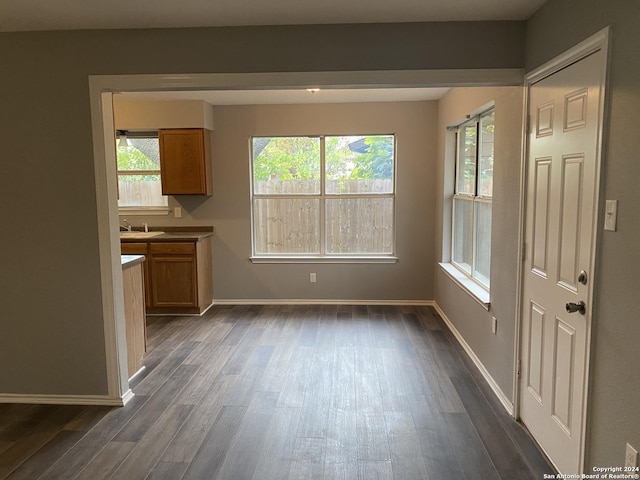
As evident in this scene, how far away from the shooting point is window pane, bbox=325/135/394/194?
531 centimetres

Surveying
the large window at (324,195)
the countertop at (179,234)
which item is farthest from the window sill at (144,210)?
the large window at (324,195)

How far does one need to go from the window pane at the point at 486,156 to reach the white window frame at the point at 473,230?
0.03 metres

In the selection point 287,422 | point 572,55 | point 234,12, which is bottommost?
point 287,422

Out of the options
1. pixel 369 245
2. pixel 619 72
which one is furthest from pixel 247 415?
pixel 369 245

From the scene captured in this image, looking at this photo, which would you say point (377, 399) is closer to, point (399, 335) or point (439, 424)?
point (439, 424)

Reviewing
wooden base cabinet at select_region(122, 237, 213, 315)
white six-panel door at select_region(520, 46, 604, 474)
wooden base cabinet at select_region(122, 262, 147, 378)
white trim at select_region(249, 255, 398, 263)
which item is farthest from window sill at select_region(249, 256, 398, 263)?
white six-panel door at select_region(520, 46, 604, 474)

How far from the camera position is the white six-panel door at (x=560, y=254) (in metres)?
1.93

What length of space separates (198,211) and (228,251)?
0.61 meters

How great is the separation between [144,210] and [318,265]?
2.26 meters

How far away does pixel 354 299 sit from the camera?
17.8 feet

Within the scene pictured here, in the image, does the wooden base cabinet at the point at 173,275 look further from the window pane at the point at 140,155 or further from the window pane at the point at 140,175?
the window pane at the point at 140,155

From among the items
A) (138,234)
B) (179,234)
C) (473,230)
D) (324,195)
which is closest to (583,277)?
(473,230)

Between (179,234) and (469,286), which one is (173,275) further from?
(469,286)

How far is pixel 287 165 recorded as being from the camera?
543 centimetres
